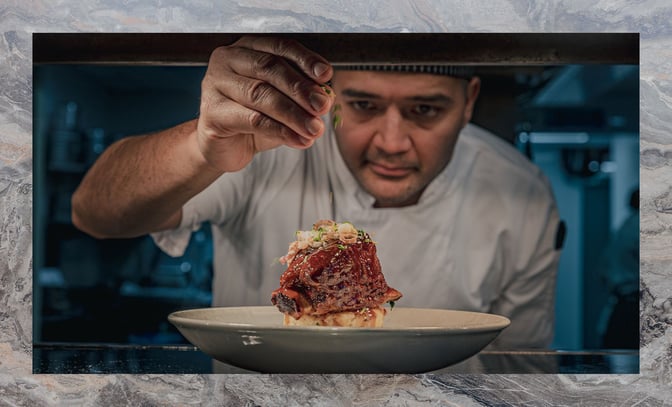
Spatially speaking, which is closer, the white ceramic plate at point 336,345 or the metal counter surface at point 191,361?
the white ceramic plate at point 336,345

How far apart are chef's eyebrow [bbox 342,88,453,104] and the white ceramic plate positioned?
1.64ft

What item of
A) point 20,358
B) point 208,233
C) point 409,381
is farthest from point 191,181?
point 409,381

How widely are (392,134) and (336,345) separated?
1.83 ft

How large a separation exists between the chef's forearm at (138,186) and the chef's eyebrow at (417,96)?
0.29 metres

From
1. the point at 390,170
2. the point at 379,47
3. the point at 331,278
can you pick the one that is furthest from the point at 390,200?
the point at 331,278

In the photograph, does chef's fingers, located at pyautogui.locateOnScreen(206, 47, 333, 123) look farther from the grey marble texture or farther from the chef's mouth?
the chef's mouth

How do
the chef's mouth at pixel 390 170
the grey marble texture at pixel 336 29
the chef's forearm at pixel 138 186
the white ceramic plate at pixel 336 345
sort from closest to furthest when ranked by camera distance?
the white ceramic plate at pixel 336 345, the grey marble texture at pixel 336 29, the chef's forearm at pixel 138 186, the chef's mouth at pixel 390 170

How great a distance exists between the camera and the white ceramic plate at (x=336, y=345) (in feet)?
3.76

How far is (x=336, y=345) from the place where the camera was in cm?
116

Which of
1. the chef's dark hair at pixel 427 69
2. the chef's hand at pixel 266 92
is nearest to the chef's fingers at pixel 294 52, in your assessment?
the chef's hand at pixel 266 92

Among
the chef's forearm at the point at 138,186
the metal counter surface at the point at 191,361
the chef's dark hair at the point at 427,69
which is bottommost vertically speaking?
the metal counter surface at the point at 191,361

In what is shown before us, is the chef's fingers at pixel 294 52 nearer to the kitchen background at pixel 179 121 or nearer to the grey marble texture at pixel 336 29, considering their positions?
the grey marble texture at pixel 336 29

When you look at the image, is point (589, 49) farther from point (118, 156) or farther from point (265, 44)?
point (118, 156)

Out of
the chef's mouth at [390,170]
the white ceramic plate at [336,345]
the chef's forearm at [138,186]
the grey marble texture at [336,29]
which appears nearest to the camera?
the white ceramic plate at [336,345]
